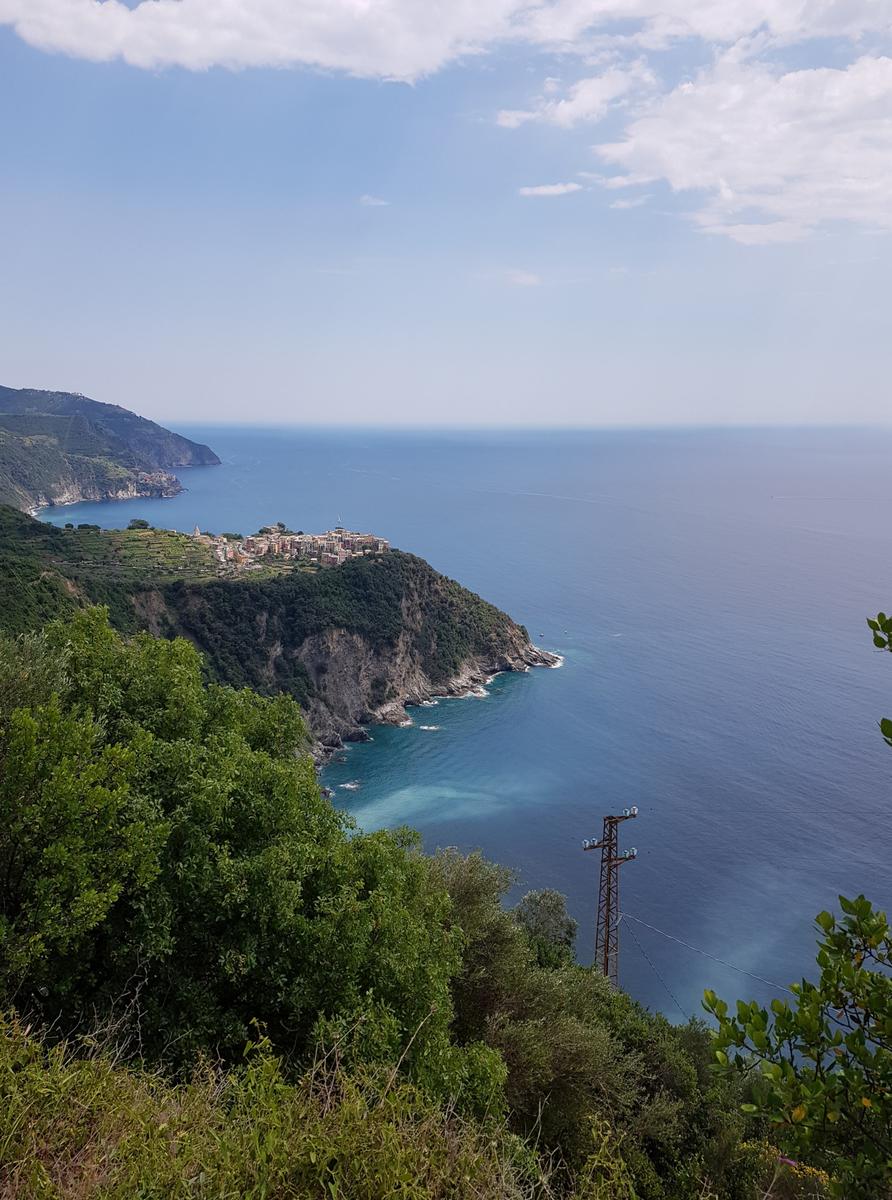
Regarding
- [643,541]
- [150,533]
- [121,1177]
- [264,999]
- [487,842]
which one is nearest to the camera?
[121,1177]

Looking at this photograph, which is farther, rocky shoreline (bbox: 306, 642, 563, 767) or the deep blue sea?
rocky shoreline (bbox: 306, 642, 563, 767)

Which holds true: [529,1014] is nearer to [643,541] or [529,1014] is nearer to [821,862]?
[821,862]

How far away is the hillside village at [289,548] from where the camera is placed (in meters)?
77.9

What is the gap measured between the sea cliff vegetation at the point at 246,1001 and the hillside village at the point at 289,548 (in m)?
64.0

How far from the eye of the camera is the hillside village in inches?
3066

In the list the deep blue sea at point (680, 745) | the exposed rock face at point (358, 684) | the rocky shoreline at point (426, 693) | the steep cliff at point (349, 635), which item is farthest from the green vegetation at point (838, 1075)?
the steep cliff at point (349, 635)

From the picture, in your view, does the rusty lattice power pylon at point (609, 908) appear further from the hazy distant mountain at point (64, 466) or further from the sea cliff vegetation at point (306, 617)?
the hazy distant mountain at point (64, 466)

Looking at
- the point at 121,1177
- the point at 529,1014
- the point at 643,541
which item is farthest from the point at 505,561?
the point at 121,1177

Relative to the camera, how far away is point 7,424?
178 m

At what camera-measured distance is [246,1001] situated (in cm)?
955

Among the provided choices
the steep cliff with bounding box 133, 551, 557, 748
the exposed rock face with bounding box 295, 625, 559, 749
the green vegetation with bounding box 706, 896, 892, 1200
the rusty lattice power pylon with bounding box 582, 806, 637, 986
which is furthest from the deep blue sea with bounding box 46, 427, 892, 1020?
the green vegetation with bounding box 706, 896, 892, 1200

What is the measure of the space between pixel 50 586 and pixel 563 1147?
48.4 metres

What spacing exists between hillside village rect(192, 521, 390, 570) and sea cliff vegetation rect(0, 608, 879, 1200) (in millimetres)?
64032

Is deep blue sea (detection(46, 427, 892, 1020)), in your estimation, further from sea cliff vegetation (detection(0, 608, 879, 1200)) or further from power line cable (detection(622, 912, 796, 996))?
sea cliff vegetation (detection(0, 608, 879, 1200))
